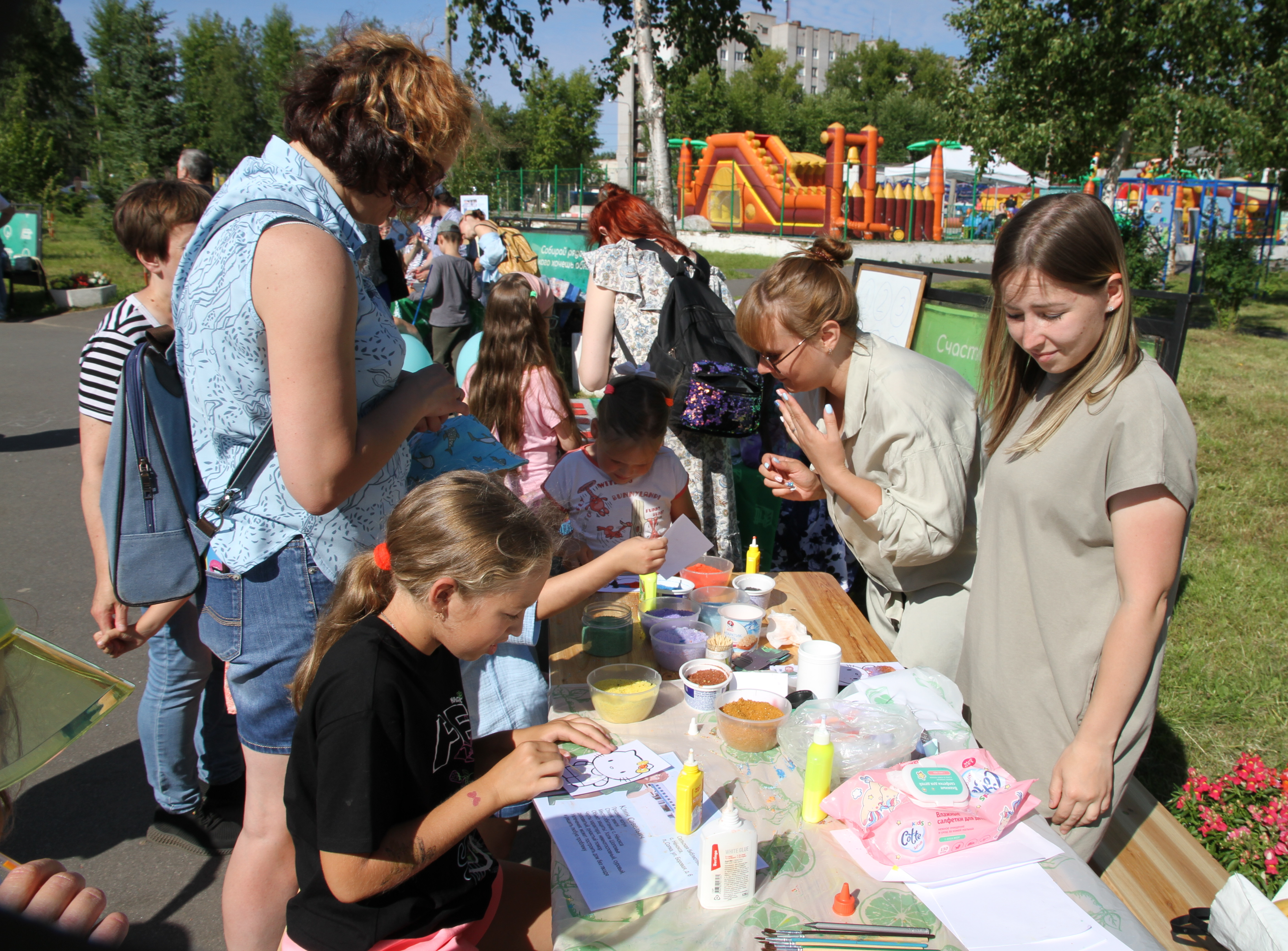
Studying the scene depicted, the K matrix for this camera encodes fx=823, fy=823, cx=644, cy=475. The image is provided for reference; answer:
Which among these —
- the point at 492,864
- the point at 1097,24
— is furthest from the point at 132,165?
the point at 492,864

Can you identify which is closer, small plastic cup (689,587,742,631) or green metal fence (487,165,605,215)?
small plastic cup (689,587,742,631)

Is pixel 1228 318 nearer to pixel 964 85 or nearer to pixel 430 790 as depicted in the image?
pixel 964 85

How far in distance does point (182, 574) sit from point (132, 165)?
82.2 ft

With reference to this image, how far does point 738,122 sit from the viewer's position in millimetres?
59969

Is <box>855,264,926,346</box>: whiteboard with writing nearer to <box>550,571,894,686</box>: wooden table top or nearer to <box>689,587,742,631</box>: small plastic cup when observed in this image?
<box>550,571,894,686</box>: wooden table top

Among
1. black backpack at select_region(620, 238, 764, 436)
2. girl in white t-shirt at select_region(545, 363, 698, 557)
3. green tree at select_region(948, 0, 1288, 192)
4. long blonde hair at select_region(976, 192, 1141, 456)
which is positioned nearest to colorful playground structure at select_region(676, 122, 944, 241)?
green tree at select_region(948, 0, 1288, 192)

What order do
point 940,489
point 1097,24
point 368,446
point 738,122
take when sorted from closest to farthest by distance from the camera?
point 368,446
point 940,489
point 1097,24
point 738,122

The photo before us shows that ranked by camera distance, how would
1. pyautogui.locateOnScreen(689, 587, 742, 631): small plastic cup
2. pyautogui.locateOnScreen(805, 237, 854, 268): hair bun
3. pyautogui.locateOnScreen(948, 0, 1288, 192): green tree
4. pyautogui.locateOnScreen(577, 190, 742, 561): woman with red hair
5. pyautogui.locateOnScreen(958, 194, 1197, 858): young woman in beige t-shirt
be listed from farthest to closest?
pyautogui.locateOnScreen(948, 0, 1288, 192): green tree → pyautogui.locateOnScreen(577, 190, 742, 561): woman with red hair → pyautogui.locateOnScreen(805, 237, 854, 268): hair bun → pyautogui.locateOnScreen(689, 587, 742, 631): small plastic cup → pyautogui.locateOnScreen(958, 194, 1197, 858): young woman in beige t-shirt

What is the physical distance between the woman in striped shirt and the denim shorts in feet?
2.04

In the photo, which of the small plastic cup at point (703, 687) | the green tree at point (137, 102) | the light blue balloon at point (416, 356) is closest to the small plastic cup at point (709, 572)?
the small plastic cup at point (703, 687)

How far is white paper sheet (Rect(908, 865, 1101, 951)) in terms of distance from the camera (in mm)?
1277

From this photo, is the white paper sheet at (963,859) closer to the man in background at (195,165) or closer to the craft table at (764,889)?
the craft table at (764,889)

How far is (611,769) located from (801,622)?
911mm

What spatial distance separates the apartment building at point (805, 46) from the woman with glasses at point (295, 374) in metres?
105
